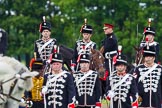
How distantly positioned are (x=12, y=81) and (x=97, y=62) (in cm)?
599

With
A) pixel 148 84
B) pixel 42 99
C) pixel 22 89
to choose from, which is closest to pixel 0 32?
pixel 22 89

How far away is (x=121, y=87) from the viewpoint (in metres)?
12.4

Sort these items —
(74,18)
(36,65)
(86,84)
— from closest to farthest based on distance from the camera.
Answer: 1. (36,65)
2. (86,84)
3. (74,18)

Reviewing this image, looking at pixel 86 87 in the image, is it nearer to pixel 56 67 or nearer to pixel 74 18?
pixel 56 67

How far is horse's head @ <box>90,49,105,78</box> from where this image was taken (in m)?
14.5

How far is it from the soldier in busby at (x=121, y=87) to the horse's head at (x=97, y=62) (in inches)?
77.2

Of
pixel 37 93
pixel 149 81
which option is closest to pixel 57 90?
pixel 37 93

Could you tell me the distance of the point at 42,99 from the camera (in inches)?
476

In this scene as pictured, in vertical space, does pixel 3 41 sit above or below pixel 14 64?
above

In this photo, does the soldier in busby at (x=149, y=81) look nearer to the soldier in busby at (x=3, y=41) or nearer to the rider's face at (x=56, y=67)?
the rider's face at (x=56, y=67)

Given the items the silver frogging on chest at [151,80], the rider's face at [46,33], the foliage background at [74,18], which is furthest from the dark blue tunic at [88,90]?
the foliage background at [74,18]

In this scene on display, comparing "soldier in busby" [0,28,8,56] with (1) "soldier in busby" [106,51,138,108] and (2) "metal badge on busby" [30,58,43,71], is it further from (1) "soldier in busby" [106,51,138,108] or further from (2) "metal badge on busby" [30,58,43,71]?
(1) "soldier in busby" [106,51,138,108]

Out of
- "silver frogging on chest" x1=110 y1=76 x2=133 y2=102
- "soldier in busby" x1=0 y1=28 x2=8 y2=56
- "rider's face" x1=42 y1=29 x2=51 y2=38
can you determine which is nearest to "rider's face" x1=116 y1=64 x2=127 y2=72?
"silver frogging on chest" x1=110 y1=76 x2=133 y2=102

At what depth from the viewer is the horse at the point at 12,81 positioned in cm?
866
